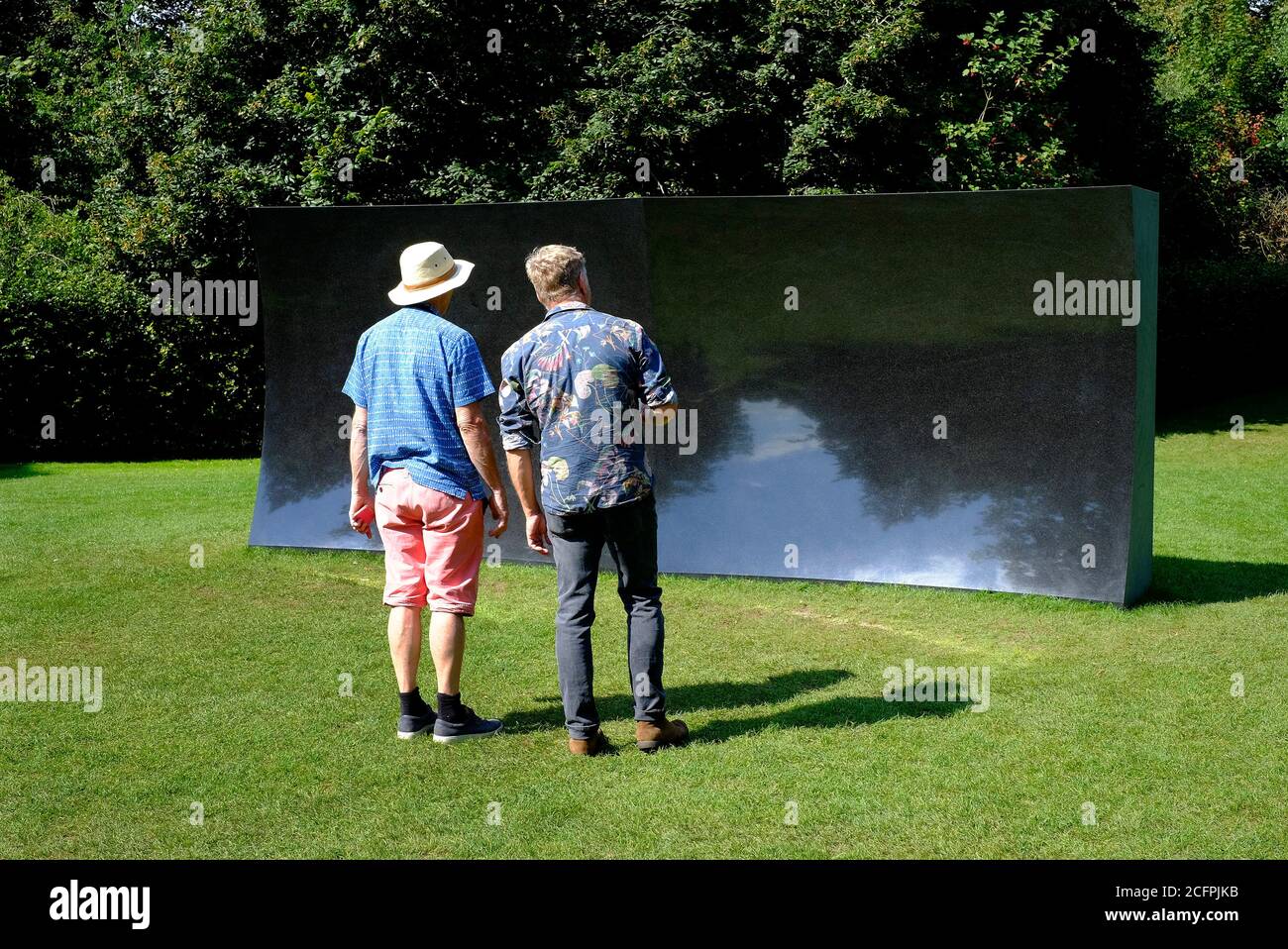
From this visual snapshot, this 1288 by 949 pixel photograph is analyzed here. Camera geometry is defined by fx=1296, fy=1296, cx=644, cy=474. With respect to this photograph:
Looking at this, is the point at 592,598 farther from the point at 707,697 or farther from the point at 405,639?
the point at 707,697

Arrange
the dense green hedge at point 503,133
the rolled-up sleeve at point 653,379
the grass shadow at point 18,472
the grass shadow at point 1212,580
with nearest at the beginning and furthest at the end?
the rolled-up sleeve at point 653,379 < the grass shadow at point 1212,580 < the grass shadow at point 18,472 < the dense green hedge at point 503,133

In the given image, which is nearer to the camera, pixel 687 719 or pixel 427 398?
pixel 427 398

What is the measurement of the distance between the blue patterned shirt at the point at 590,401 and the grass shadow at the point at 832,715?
1127mm

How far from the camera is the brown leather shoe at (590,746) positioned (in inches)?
203

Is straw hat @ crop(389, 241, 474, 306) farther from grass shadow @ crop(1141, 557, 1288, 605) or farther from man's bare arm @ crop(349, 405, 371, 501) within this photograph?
grass shadow @ crop(1141, 557, 1288, 605)

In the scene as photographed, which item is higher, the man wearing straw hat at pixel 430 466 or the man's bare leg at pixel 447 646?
the man wearing straw hat at pixel 430 466

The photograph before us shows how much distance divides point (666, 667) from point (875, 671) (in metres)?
1.03

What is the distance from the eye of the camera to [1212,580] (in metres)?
8.11

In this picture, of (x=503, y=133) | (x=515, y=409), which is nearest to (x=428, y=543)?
(x=515, y=409)

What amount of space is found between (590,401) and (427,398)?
0.71 metres

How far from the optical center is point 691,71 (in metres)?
16.0

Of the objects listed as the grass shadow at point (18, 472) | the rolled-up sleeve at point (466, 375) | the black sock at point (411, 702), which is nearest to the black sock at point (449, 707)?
the black sock at point (411, 702)

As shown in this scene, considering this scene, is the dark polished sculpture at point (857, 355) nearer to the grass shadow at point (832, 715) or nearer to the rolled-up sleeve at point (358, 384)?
the grass shadow at point (832, 715)

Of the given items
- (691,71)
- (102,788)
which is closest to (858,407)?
(102,788)
